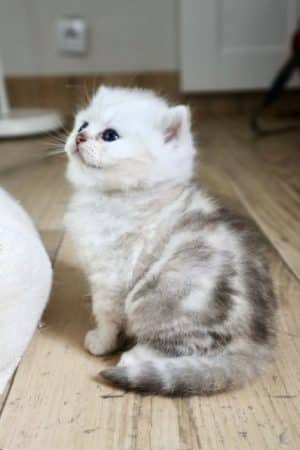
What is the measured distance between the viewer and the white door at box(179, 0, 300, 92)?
9.79ft

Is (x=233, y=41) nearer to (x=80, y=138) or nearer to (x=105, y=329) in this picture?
(x=80, y=138)

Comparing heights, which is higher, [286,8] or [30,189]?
[286,8]

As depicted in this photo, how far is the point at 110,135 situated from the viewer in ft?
3.27

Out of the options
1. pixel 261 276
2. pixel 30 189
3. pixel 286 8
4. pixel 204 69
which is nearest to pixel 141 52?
pixel 204 69

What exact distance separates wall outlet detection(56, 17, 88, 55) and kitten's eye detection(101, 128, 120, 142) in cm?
231

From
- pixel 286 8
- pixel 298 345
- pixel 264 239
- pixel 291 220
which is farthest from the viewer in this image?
pixel 286 8

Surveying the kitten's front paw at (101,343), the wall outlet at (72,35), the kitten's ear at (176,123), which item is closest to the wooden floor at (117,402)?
the kitten's front paw at (101,343)

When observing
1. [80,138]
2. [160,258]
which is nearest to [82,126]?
[80,138]

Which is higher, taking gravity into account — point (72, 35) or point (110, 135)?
point (110, 135)

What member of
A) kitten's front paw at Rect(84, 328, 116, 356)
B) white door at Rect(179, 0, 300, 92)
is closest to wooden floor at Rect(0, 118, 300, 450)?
kitten's front paw at Rect(84, 328, 116, 356)

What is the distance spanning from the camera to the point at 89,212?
1040mm

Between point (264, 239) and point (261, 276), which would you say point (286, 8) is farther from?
point (261, 276)

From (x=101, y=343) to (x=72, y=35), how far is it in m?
2.54

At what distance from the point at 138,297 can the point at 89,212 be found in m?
0.21
